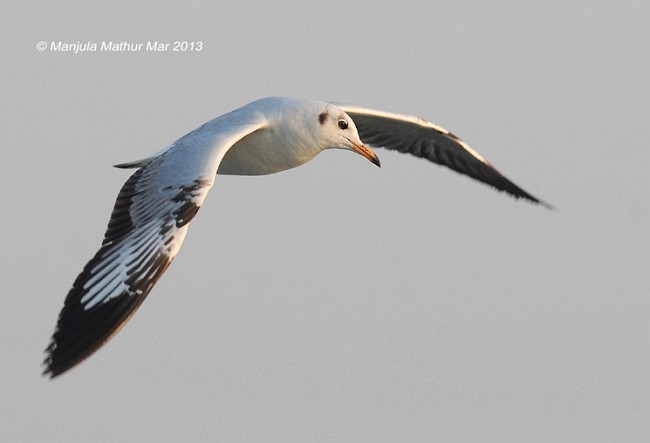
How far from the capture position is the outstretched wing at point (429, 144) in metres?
14.1

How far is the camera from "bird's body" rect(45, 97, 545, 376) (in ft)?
31.8

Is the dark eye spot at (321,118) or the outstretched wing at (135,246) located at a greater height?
the dark eye spot at (321,118)

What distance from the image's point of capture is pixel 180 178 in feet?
34.9

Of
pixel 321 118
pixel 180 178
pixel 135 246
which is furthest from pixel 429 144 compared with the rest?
pixel 135 246

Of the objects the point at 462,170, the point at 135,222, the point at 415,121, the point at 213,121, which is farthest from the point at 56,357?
the point at 462,170

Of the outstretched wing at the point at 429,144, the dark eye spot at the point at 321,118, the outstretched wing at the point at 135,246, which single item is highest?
the outstretched wing at the point at 429,144

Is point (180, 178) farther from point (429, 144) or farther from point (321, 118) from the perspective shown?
point (429, 144)

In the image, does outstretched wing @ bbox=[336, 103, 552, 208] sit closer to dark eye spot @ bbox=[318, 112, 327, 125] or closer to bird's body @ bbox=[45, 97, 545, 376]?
bird's body @ bbox=[45, 97, 545, 376]

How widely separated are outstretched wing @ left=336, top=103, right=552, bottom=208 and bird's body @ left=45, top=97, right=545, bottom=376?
19 mm

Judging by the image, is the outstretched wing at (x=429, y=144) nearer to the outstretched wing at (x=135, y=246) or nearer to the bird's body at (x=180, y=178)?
the bird's body at (x=180, y=178)

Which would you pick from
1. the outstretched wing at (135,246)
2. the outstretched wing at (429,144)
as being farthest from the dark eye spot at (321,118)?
the outstretched wing at (429,144)

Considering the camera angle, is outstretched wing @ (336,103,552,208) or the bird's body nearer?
the bird's body

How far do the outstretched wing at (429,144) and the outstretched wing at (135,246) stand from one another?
321cm

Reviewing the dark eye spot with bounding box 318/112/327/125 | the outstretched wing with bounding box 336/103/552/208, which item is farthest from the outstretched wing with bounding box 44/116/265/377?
the outstretched wing with bounding box 336/103/552/208
